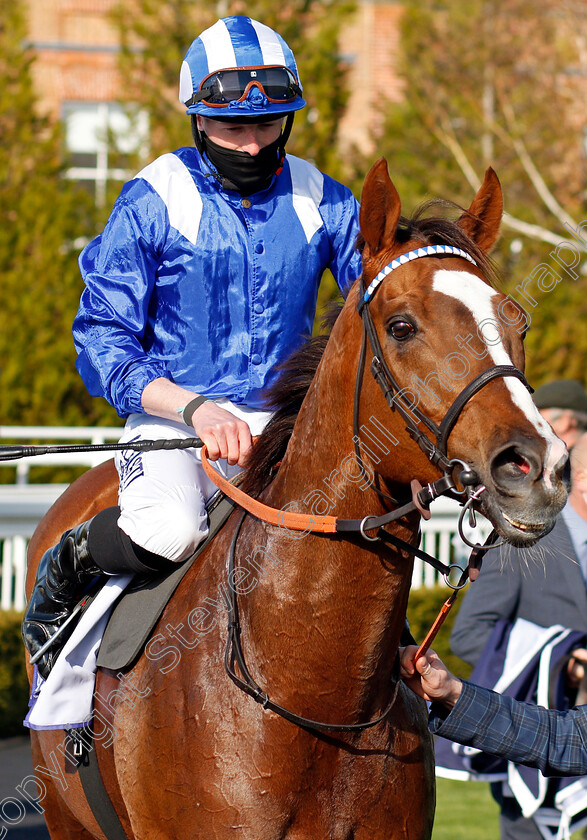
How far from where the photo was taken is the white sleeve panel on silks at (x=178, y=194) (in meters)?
2.77

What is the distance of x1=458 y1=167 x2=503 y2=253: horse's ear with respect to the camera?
240cm

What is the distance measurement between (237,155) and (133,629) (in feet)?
4.32

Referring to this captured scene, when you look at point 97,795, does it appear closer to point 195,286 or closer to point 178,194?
point 195,286

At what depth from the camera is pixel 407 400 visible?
6.74ft

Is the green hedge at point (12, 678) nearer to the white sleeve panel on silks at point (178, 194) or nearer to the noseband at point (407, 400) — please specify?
the white sleeve panel on silks at point (178, 194)

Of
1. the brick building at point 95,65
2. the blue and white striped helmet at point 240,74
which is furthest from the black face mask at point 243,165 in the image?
the brick building at point 95,65

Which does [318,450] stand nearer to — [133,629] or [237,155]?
[133,629]

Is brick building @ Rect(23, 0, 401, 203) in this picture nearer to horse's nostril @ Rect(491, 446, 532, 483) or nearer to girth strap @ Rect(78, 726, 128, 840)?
girth strap @ Rect(78, 726, 128, 840)

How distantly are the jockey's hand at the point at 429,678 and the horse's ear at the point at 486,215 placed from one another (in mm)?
1006

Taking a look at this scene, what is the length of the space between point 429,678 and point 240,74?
1.68 metres

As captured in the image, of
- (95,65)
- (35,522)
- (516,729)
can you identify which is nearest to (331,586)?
(516,729)

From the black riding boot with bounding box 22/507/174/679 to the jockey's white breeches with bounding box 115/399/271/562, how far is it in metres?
0.07

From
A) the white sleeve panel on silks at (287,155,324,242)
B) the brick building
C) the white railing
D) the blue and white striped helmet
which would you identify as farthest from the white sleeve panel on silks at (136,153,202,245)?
the brick building

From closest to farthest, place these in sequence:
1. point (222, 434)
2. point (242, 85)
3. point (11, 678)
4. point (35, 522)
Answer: point (222, 434)
point (242, 85)
point (11, 678)
point (35, 522)
